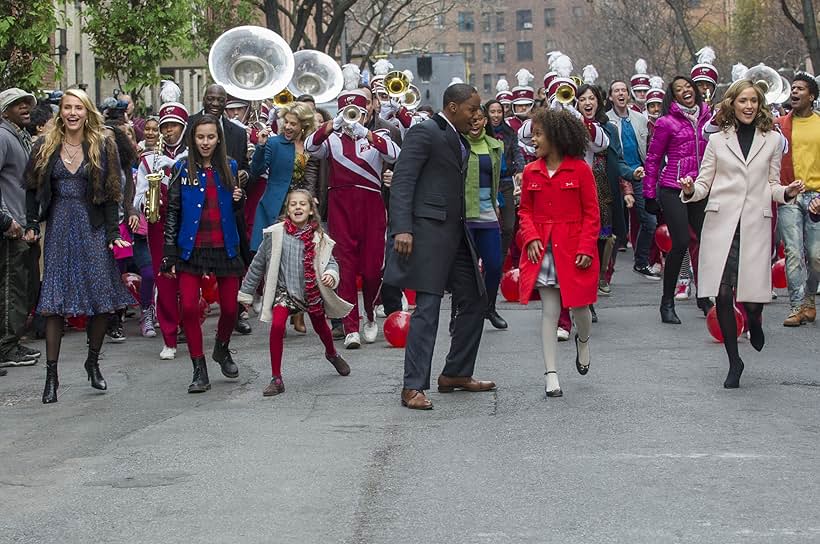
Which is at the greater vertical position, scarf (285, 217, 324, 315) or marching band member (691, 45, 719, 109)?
marching band member (691, 45, 719, 109)

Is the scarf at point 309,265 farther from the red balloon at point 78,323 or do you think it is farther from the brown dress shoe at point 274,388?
the red balloon at point 78,323

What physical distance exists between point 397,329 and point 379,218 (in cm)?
103

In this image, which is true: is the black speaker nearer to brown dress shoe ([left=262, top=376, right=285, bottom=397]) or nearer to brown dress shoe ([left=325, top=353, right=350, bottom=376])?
brown dress shoe ([left=325, top=353, right=350, bottom=376])

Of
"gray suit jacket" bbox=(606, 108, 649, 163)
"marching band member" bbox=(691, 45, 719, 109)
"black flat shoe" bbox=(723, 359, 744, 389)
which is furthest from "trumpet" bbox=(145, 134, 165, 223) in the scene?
"gray suit jacket" bbox=(606, 108, 649, 163)

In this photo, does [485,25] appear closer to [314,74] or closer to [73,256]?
[314,74]

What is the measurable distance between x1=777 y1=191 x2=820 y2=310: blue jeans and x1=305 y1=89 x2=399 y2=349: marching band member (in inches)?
126

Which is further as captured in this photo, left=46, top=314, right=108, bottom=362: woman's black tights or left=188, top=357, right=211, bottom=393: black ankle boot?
left=188, top=357, right=211, bottom=393: black ankle boot

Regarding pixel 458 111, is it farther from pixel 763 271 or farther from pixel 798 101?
pixel 798 101

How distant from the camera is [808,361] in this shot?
11312mm

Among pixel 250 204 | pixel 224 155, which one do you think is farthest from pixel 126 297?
pixel 250 204

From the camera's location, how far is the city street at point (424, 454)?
6.58 m

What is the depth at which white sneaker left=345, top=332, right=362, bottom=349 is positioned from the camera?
1252 centimetres

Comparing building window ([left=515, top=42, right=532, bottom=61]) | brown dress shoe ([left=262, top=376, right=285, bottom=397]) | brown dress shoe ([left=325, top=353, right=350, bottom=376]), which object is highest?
building window ([left=515, top=42, right=532, bottom=61])

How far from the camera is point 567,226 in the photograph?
32.5ft
